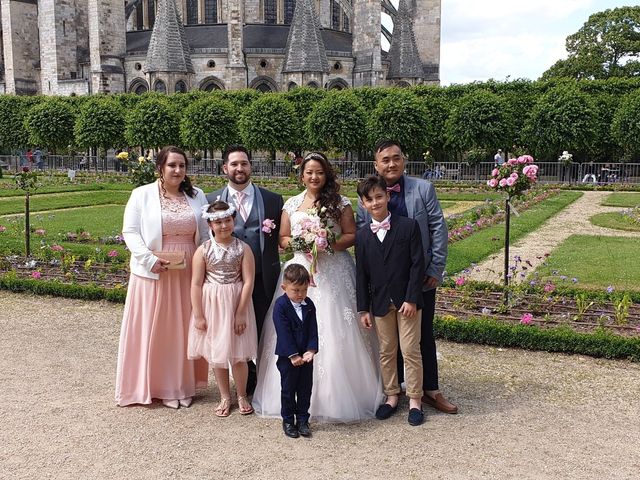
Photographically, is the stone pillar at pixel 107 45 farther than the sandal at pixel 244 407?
Yes

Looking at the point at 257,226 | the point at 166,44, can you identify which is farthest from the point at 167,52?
the point at 257,226

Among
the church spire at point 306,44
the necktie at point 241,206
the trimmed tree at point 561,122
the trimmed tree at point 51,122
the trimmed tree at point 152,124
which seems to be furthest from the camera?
the church spire at point 306,44

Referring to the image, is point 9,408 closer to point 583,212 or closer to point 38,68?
point 583,212

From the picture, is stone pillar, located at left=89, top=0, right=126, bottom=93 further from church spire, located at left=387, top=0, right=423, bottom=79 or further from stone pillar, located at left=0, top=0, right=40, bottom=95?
church spire, located at left=387, top=0, right=423, bottom=79

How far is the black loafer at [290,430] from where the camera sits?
187 inches

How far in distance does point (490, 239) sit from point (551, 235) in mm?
1898

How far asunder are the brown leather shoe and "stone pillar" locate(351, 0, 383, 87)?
39.5 meters

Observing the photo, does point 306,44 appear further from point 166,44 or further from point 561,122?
point 561,122

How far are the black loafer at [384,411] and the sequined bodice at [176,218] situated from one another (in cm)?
205

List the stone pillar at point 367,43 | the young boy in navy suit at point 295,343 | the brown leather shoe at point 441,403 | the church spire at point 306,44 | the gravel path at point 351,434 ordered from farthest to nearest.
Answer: the stone pillar at point 367,43 < the church spire at point 306,44 < the brown leather shoe at point 441,403 < the young boy in navy suit at point 295,343 < the gravel path at point 351,434

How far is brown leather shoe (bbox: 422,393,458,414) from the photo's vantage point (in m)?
5.24

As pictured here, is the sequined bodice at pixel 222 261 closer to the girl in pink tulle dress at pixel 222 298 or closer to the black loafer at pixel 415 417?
the girl in pink tulle dress at pixel 222 298

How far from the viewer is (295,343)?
478 cm

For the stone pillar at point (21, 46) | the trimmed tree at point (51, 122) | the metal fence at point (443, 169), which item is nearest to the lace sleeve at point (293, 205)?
the metal fence at point (443, 169)
